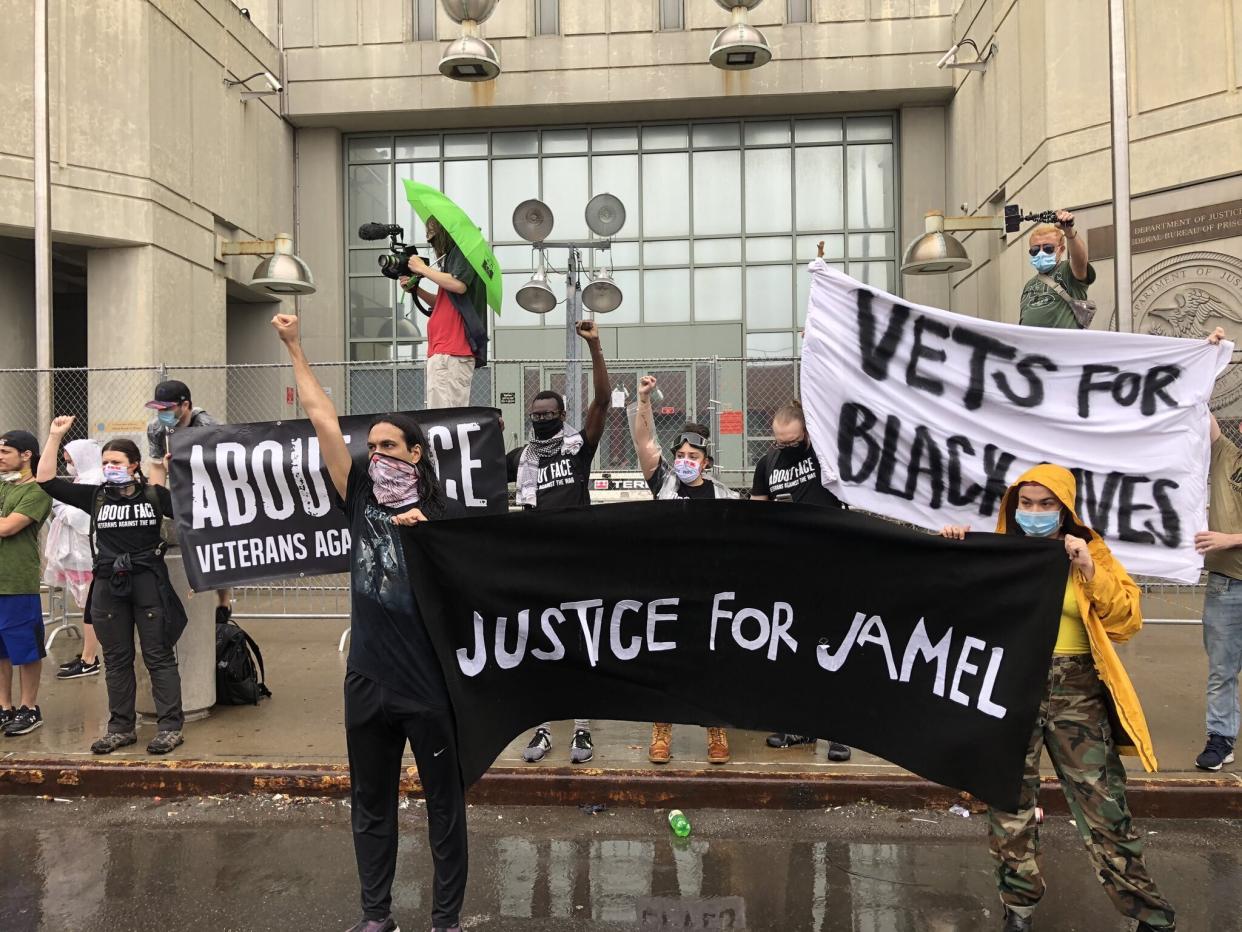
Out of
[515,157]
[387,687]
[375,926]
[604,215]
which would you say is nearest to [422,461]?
[387,687]

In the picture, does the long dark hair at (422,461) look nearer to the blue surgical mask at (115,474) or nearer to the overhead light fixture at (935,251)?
the blue surgical mask at (115,474)

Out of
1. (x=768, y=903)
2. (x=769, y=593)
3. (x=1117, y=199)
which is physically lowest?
(x=768, y=903)

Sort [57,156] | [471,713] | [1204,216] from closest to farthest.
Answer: [471,713] → [1204,216] → [57,156]

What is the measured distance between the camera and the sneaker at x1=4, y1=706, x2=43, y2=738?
6.03 meters

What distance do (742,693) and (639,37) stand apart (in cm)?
1679

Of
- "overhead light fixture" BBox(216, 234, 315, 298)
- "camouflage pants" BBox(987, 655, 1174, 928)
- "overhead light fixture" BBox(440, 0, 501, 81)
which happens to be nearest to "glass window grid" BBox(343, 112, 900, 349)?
"overhead light fixture" BBox(216, 234, 315, 298)

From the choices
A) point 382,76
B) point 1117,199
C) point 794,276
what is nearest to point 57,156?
point 382,76

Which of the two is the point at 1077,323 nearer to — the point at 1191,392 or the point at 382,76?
the point at 1191,392

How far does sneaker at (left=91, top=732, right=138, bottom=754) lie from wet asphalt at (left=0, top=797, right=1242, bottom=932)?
1.28ft

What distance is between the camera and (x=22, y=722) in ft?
19.9

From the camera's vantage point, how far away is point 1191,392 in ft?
15.0

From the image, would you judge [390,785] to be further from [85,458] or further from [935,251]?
[935,251]

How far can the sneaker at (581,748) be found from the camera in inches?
213

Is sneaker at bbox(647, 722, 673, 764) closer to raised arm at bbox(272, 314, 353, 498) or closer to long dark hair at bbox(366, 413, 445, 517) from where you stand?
long dark hair at bbox(366, 413, 445, 517)
